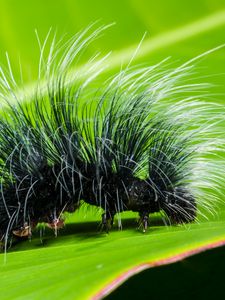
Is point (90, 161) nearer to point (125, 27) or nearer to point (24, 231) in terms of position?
point (24, 231)

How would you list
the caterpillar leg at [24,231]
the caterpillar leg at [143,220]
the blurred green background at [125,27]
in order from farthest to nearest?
1. the blurred green background at [125,27]
2. the caterpillar leg at [24,231]
3. the caterpillar leg at [143,220]

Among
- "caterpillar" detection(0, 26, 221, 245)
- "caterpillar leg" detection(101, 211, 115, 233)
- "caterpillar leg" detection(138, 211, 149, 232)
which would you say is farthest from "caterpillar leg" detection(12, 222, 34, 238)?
"caterpillar leg" detection(138, 211, 149, 232)

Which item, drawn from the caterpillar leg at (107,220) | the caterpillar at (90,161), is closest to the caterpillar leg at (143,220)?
the caterpillar at (90,161)

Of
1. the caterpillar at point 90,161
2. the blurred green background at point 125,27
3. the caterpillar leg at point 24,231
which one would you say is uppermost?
the blurred green background at point 125,27

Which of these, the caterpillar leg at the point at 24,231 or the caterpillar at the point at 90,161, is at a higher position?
the caterpillar at the point at 90,161

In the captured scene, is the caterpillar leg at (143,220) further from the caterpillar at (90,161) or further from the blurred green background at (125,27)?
the blurred green background at (125,27)

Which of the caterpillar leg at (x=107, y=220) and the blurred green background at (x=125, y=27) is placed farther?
the blurred green background at (x=125, y=27)

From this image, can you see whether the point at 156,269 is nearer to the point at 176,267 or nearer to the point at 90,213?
the point at 176,267

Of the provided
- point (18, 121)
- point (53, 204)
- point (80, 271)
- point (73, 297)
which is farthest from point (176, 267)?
point (18, 121)
